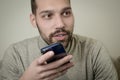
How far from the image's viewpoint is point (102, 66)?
1054 millimetres

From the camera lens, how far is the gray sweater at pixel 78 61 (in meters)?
1.05

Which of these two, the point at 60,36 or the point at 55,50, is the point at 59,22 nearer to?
the point at 60,36

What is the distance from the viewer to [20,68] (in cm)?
107

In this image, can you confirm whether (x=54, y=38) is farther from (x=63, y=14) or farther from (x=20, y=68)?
(x=20, y=68)

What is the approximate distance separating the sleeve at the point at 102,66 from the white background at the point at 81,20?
369mm

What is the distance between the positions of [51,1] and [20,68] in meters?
0.41

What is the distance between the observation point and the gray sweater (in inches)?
41.3

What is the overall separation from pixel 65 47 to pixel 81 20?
42 cm

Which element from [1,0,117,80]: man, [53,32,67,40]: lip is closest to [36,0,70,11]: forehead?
[1,0,117,80]: man

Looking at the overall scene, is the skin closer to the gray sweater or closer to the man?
the man

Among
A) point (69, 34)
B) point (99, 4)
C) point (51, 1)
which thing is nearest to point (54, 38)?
point (69, 34)

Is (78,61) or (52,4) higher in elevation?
(52,4)

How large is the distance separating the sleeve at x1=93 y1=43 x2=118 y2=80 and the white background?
1.21 feet

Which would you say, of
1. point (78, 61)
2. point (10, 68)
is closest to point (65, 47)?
point (78, 61)
